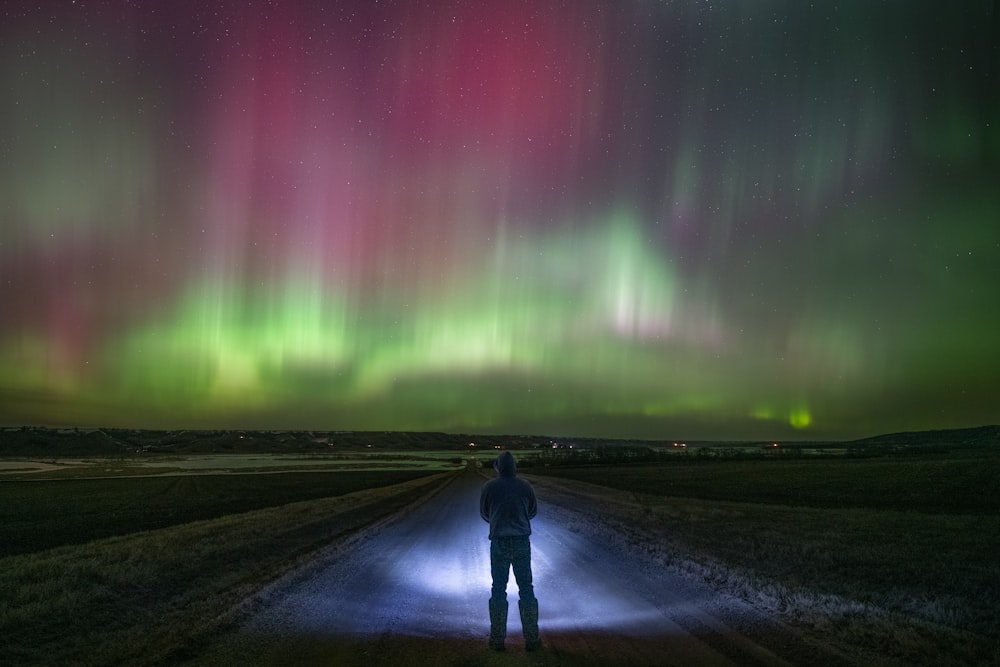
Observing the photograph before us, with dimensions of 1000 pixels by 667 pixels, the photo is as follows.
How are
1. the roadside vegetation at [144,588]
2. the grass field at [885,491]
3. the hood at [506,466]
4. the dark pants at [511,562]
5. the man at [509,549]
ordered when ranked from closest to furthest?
the man at [509,549]
the dark pants at [511,562]
the hood at [506,466]
the roadside vegetation at [144,588]
the grass field at [885,491]

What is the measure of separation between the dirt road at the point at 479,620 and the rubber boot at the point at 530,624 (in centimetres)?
12

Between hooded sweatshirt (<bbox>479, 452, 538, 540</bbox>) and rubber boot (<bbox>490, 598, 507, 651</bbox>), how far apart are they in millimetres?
784

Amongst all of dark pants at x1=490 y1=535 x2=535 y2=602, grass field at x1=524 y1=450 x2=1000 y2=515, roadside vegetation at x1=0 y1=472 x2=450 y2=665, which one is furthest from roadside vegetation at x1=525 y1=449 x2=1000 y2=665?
roadside vegetation at x1=0 y1=472 x2=450 y2=665

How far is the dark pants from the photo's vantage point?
783cm

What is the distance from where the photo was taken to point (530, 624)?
7652 millimetres

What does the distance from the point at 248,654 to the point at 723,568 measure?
10179 mm

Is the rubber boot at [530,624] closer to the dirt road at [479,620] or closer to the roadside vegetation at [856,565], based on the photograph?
Answer: the dirt road at [479,620]

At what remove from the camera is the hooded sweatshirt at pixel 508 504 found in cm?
788

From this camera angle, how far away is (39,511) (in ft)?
146

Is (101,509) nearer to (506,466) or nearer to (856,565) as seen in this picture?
(856,565)

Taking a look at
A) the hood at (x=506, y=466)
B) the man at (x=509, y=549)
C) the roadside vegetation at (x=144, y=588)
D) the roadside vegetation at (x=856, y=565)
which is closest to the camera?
the man at (x=509, y=549)

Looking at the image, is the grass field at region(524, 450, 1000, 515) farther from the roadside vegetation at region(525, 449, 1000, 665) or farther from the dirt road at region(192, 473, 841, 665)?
the dirt road at region(192, 473, 841, 665)

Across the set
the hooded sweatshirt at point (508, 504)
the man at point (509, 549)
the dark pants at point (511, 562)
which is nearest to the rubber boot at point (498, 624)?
the man at point (509, 549)

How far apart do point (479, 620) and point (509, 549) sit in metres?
2.12
